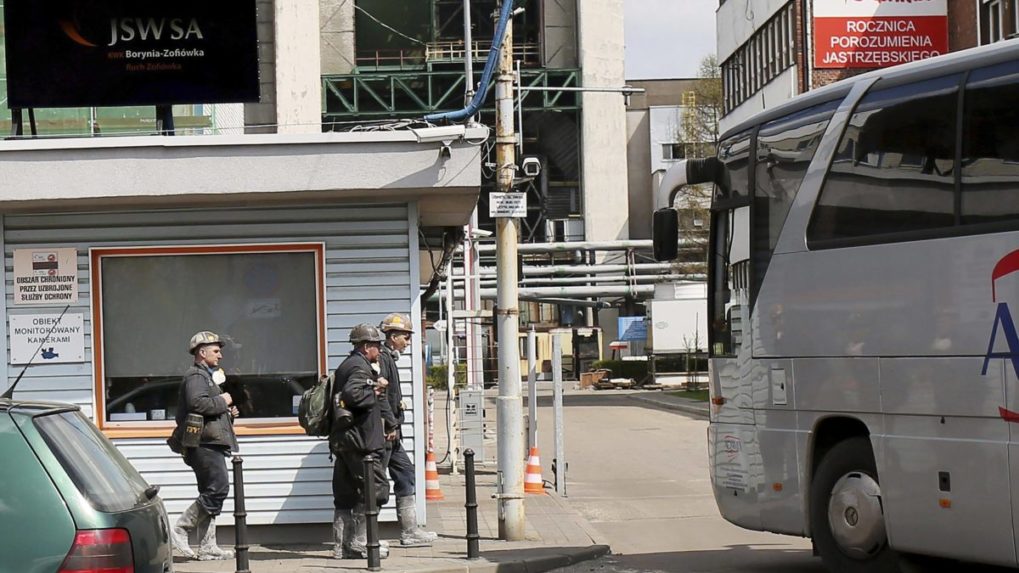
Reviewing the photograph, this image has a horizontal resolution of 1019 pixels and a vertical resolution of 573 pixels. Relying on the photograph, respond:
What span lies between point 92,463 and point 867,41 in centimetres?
3363

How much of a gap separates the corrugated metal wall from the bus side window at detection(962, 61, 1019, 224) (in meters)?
5.89

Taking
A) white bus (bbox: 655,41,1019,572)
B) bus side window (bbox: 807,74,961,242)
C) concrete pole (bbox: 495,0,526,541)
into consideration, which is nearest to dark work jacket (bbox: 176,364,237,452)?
concrete pole (bbox: 495,0,526,541)

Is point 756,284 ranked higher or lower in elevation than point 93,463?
higher

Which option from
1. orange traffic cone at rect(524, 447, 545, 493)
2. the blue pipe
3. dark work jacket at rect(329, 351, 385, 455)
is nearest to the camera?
dark work jacket at rect(329, 351, 385, 455)

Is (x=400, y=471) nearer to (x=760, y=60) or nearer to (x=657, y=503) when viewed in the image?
(x=657, y=503)

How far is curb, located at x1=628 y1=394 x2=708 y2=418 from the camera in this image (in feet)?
126

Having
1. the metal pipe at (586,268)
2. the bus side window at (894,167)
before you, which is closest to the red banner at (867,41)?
the metal pipe at (586,268)

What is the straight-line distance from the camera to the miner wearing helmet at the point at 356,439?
38.6ft

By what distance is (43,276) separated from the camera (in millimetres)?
13414

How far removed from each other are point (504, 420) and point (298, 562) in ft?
7.72

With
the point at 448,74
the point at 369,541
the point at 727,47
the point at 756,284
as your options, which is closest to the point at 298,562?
the point at 369,541

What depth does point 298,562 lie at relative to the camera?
39.6ft

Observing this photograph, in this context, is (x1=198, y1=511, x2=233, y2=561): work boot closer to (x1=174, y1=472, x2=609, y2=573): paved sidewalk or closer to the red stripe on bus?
(x1=174, y1=472, x2=609, y2=573): paved sidewalk

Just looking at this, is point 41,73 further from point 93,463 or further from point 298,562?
point 93,463
